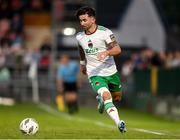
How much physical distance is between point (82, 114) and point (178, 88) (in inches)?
136

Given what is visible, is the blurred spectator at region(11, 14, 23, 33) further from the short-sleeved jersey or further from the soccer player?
the short-sleeved jersey

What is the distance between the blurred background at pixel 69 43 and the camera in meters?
34.9

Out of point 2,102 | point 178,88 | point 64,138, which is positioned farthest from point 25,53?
point 64,138

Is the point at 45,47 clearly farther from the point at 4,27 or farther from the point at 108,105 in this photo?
the point at 108,105

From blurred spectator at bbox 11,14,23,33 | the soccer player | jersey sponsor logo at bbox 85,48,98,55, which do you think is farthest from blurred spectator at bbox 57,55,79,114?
jersey sponsor logo at bbox 85,48,98,55

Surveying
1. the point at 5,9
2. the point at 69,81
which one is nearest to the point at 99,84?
the point at 69,81

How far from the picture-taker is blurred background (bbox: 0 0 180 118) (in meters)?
34.9

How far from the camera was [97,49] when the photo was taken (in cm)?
1727

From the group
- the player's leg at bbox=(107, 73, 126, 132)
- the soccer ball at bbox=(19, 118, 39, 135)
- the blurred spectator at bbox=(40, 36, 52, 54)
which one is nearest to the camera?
the soccer ball at bbox=(19, 118, 39, 135)

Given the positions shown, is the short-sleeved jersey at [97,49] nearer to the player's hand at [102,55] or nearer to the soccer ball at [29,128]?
the player's hand at [102,55]

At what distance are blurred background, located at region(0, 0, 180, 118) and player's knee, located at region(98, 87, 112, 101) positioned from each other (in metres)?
15.8

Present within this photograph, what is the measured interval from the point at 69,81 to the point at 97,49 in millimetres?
13116

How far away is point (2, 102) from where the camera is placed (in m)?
34.4

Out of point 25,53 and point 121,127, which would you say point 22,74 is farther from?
point 121,127
